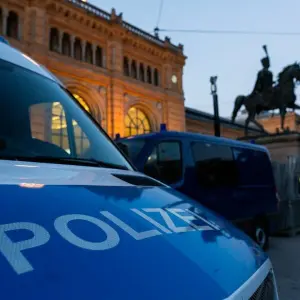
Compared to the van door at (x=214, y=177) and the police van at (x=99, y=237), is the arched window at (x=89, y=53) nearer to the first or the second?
the van door at (x=214, y=177)

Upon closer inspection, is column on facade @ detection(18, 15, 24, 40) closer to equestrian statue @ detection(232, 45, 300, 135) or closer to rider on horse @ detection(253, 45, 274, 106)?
equestrian statue @ detection(232, 45, 300, 135)

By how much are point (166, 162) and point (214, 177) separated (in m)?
1.20

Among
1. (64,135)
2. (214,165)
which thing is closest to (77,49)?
(214,165)

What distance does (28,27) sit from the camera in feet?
69.2

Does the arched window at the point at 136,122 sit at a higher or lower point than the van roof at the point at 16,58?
higher

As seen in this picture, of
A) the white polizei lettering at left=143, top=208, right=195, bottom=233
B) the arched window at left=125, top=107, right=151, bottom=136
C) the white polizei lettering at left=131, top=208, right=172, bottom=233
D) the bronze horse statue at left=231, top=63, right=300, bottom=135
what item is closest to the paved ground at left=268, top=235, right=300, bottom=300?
the white polizei lettering at left=143, top=208, right=195, bottom=233

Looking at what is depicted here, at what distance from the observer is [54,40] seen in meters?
22.8

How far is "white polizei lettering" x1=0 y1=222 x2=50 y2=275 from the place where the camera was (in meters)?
0.87

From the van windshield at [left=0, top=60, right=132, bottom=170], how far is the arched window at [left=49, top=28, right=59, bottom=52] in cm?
2120

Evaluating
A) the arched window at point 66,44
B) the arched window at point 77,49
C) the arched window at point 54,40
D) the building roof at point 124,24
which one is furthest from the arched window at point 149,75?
the arched window at point 54,40

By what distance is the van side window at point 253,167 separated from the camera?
7.51 metres

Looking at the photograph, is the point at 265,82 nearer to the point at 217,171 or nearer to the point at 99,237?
the point at 217,171

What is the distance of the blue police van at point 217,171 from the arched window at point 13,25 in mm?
17609

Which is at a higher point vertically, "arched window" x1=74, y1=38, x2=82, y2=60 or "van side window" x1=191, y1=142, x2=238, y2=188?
"arched window" x1=74, y1=38, x2=82, y2=60
